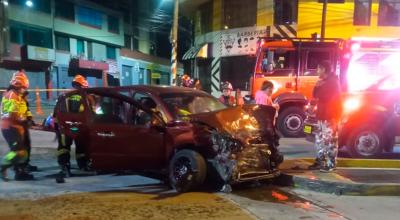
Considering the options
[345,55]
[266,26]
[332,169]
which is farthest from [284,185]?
[266,26]

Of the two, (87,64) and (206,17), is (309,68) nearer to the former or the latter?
(206,17)

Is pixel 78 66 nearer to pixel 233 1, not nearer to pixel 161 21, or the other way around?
pixel 161 21

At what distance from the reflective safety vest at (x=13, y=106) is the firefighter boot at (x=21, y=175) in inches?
34.1

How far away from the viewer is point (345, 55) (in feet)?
36.7

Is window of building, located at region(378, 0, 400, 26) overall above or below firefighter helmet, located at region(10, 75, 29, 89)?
above

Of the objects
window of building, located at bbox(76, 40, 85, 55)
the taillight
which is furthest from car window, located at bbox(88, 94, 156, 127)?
window of building, located at bbox(76, 40, 85, 55)

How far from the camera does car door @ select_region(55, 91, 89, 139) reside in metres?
7.54

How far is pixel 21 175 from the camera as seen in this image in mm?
7676

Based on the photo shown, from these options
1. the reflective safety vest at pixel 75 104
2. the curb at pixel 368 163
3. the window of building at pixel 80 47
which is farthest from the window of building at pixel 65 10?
the curb at pixel 368 163

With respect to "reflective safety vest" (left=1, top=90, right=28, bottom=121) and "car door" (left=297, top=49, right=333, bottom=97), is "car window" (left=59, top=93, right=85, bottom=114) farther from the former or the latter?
"car door" (left=297, top=49, right=333, bottom=97)

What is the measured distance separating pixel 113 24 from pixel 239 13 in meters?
26.3

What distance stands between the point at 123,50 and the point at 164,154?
43.3m

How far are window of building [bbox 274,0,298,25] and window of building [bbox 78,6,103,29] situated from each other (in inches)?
936

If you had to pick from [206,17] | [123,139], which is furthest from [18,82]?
[206,17]
